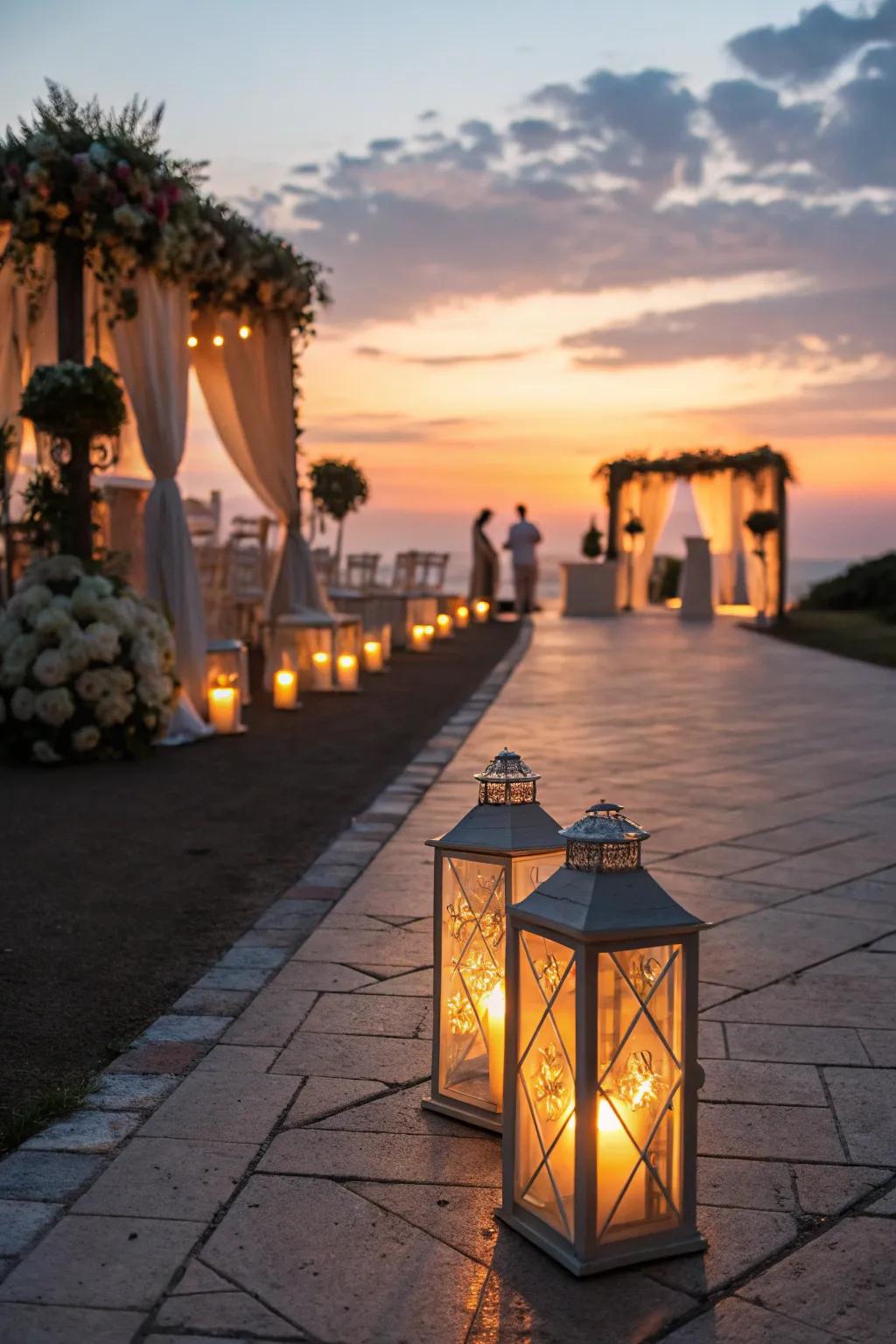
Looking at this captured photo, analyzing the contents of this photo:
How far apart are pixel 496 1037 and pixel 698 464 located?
65.2 feet

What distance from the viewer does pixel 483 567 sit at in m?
20.1

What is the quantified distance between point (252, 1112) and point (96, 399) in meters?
4.57

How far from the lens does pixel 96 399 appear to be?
6.13 m

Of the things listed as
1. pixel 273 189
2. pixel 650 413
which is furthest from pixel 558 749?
pixel 650 413

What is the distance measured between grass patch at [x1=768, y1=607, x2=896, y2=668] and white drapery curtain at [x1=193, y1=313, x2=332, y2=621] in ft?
19.6

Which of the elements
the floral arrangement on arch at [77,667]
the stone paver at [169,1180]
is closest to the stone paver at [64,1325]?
the stone paver at [169,1180]

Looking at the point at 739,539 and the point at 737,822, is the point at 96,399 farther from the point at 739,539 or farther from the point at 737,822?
the point at 739,539

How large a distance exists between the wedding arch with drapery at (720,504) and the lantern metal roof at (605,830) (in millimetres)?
17790

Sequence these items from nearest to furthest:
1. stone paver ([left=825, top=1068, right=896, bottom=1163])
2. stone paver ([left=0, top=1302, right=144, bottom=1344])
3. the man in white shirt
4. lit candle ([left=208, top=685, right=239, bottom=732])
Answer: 1. stone paver ([left=0, top=1302, right=144, bottom=1344])
2. stone paver ([left=825, top=1068, right=896, bottom=1163])
3. lit candle ([left=208, top=685, right=239, bottom=732])
4. the man in white shirt

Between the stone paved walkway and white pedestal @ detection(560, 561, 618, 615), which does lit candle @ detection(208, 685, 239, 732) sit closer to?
the stone paved walkway

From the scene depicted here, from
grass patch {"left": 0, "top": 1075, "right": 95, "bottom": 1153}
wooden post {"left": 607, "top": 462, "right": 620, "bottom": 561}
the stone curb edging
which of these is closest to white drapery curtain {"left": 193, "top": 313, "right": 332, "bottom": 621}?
the stone curb edging

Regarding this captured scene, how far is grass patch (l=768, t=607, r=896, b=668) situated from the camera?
43.4 ft

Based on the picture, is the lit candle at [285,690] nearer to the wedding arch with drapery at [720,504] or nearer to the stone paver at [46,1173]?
the stone paver at [46,1173]

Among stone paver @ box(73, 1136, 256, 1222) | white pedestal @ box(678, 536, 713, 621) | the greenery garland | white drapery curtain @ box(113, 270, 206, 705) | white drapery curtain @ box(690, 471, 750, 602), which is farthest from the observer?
white drapery curtain @ box(690, 471, 750, 602)
